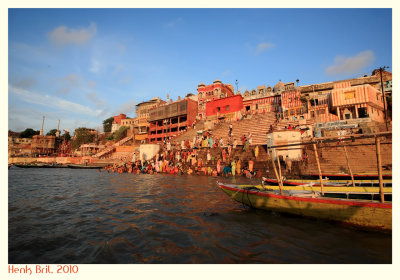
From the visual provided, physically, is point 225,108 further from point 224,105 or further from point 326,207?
point 326,207

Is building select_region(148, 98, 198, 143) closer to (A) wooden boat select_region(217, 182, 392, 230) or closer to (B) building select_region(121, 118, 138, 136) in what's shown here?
(B) building select_region(121, 118, 138, 136)

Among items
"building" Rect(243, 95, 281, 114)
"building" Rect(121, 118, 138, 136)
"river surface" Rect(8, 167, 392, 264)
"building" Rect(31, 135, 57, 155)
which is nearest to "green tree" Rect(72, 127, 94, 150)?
"building" Rect(31, 135, 57, 155)

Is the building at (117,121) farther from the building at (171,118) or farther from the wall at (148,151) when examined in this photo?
the wall at (148,151)

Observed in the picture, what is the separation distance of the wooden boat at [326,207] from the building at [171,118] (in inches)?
1608

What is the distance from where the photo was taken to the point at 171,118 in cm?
5462

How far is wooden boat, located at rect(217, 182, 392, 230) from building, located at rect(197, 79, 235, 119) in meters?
40.5

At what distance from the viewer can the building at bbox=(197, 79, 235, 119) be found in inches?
1886

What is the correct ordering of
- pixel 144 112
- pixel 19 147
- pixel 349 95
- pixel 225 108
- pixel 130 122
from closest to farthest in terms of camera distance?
pixel 349 95 < pixel 225 108 < pixel 144 112 < pixel 130 122 < pixel 19 147

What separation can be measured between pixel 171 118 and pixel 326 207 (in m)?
50.4

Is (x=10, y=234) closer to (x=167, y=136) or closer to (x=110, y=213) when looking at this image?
(x=110, y=213)

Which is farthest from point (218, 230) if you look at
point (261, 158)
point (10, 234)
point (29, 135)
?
point (29, 135)

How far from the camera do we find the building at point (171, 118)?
164 ft

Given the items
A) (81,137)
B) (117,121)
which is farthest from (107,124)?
(81,137)

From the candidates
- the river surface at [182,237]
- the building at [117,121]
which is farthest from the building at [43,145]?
the river surface at [182,237]
